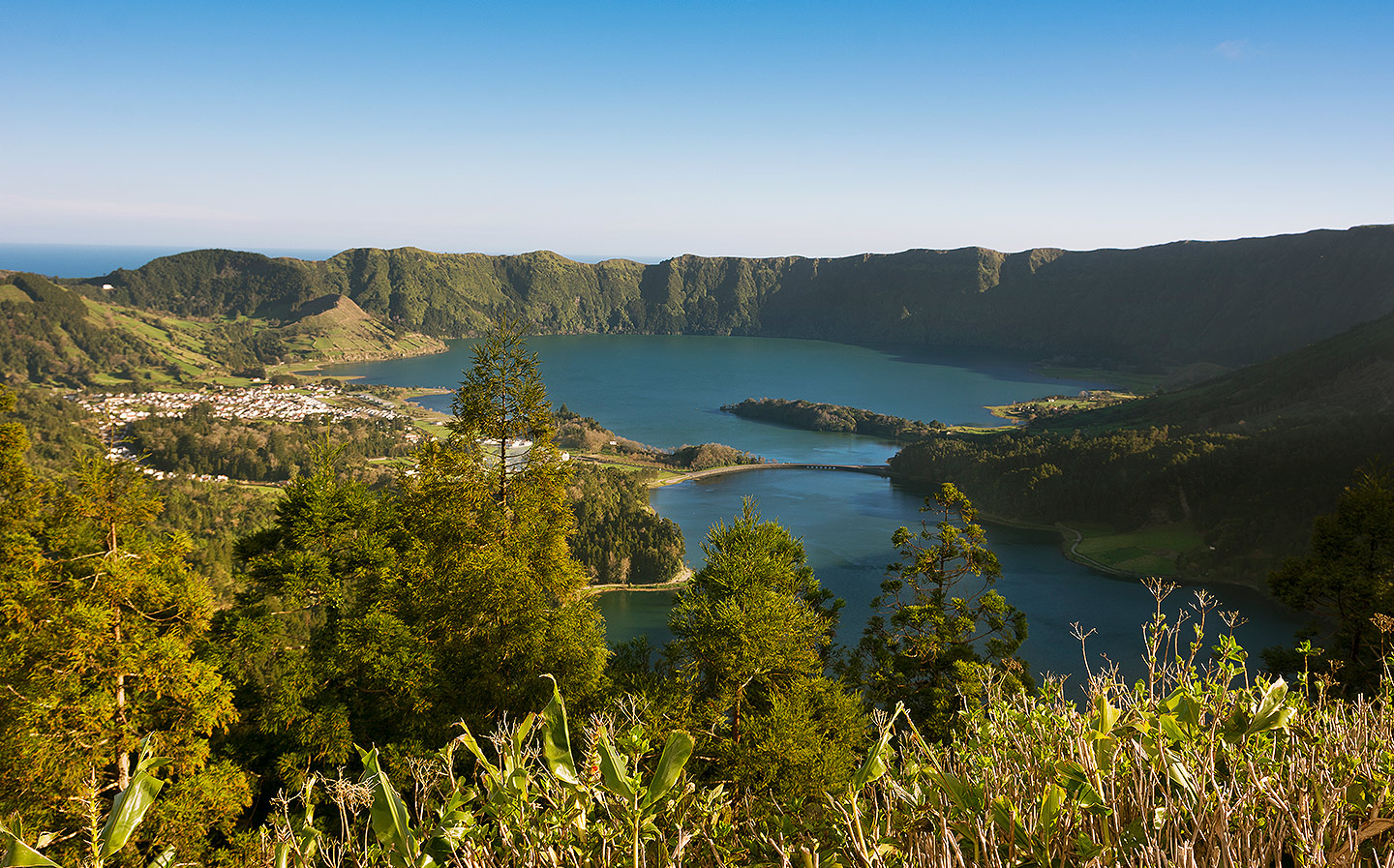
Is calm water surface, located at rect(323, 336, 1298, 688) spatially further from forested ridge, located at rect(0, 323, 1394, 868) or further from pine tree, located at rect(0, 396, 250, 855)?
pine tree, located at rect(0, 396, 250, 855)

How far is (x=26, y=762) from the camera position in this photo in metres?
11.5

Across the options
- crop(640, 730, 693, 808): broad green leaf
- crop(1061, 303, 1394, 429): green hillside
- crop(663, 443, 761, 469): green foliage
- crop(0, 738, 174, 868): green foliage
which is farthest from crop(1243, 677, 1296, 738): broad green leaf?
crop(663, 443, 761, 469): green foliage

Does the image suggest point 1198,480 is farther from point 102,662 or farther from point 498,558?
point 102,662

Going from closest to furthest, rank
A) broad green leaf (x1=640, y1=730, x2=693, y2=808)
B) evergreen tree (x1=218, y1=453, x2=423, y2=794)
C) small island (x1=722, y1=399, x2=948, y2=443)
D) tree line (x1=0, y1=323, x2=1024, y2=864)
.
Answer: broad green leaf (x1=640, y1=730, x2=693, y2=808)
tree line (x1=0, y1=323, x2=1024, y2=864)
evergreen tree (x1=218, y1=453, x2=423, y2=794)
small island (x1=722, y1=399, x2=948, y2=443)

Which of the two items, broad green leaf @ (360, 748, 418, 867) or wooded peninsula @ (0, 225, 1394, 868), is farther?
wooded peninsula @ (0, 225, 1394, 868)

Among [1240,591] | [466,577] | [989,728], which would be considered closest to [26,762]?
Result: [466,577]

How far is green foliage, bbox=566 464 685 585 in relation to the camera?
236ft

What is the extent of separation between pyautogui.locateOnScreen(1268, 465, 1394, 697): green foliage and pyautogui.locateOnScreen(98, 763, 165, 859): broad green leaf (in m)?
24.0

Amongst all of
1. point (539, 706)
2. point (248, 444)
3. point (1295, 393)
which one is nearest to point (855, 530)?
point (1295, 393)

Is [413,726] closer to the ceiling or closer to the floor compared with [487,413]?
closer to the floor

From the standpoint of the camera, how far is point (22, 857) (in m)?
2.41

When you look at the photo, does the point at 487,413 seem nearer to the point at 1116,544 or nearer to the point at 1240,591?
the point at 1240,591

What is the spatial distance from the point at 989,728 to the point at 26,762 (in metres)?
14.1

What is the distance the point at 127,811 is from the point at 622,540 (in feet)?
238
